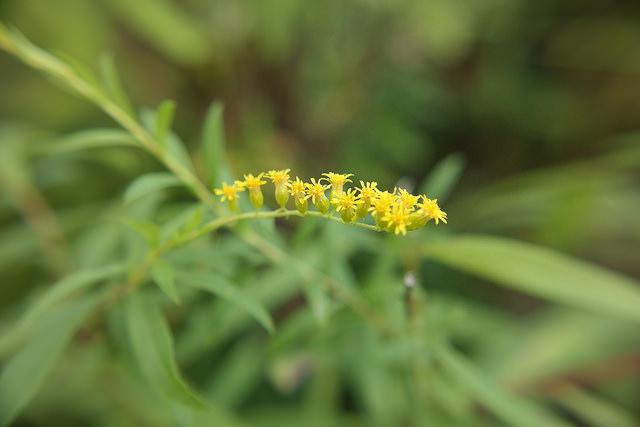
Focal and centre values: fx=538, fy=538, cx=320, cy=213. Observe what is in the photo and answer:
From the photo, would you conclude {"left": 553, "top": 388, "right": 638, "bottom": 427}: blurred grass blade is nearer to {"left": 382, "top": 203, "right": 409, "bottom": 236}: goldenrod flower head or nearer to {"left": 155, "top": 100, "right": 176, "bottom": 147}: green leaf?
{"left": 382, "top": 203, "right": 409, "bottom": 236}: goldenrod flower head

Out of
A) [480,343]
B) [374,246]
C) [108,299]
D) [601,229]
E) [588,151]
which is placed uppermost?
[588,151]

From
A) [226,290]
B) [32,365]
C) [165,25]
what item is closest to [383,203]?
[226,290]

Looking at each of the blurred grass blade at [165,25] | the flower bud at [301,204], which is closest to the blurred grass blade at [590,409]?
the flower bud at [301,204]

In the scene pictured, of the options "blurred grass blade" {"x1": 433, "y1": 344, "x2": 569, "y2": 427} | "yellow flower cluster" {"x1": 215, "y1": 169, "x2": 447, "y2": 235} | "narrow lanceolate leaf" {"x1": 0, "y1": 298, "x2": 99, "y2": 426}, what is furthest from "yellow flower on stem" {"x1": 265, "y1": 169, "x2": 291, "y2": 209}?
"blurred grass blade" {"x1": 433, "y1": 344, "x2": 569, "y2": 427}

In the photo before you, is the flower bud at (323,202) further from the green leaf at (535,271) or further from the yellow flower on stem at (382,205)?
the green leaf at (535,271)

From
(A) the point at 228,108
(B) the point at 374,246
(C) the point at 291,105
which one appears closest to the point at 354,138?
(C) the point at 291,105

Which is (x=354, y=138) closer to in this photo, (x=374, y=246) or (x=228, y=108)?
(x=228, y=108)
